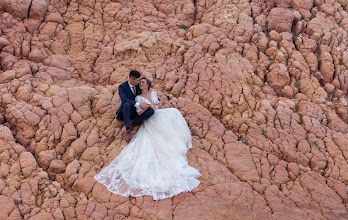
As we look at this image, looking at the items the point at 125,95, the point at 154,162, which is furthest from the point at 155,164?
the point at 125,95

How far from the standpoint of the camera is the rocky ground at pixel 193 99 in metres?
5.00

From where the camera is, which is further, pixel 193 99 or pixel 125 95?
Result: pixel 193 99

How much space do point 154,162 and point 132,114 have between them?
1.03 meters

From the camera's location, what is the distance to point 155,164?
5125 millimetres

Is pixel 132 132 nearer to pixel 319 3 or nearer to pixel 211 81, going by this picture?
pixel 211 81

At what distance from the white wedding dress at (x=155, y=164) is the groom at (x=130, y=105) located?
0.12 metres

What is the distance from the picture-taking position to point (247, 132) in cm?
628

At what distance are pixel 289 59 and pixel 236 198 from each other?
3.93 m

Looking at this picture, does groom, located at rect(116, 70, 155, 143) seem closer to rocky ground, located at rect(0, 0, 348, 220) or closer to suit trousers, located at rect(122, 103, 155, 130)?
suit trousers, located at rect(122, 103, 155, 130)

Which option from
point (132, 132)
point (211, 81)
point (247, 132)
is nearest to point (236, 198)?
point (247, 132)

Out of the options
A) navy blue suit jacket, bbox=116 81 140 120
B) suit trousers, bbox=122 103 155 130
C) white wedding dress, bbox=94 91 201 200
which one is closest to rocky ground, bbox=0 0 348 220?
white wedding dress, bbox=94 91 201 200

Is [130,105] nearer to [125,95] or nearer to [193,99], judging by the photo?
[125,95]

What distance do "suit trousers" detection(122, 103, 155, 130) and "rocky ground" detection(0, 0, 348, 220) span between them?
1.54ft

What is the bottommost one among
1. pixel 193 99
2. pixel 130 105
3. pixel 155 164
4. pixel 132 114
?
pixel 155 164
